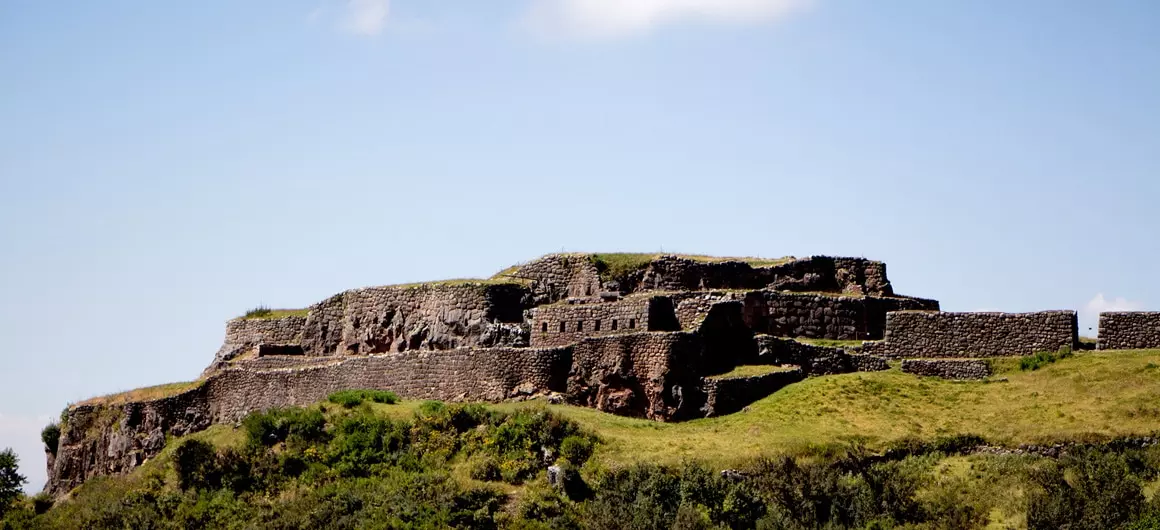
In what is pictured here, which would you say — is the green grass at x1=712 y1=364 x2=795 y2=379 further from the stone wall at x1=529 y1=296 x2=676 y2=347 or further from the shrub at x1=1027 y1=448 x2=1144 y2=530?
the shrub at x1=1027 y1=448 x2=1144 y2=530

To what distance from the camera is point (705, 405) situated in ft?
178

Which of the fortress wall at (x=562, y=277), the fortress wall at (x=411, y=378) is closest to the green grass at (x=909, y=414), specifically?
the fortress wall at (x=411, y=378)

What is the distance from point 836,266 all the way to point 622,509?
16.6 meters

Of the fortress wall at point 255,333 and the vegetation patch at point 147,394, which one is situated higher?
the fortress wall at point 255,333

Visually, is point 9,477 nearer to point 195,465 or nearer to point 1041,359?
point 195,465

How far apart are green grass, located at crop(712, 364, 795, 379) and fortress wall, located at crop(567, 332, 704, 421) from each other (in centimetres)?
96

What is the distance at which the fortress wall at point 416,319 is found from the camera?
61.3m

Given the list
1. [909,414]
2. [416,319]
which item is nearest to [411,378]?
[416,319]

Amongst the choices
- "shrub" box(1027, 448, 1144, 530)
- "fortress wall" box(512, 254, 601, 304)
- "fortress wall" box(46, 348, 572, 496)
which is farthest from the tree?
"shrub" box(1027, 448, 1144, 530)

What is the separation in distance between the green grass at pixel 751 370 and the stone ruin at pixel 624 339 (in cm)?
13

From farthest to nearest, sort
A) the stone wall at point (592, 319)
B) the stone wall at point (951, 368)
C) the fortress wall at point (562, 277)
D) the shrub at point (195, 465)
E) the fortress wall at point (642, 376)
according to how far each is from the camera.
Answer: the fortress wall at point (562, 277) < the stone wall at point (592, 319) < the stone wall at point (951, 368) < the shrub at point (195, 465) < the fortress wall at point (642, 376)

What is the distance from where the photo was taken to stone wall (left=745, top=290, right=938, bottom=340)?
58.6m

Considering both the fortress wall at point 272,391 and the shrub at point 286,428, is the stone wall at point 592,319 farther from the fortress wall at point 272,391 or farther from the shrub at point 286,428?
the shrub at point 286,428

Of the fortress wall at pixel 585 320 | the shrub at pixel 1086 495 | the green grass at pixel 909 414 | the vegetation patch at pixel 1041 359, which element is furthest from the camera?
the fortress wall at pixel 585 320
